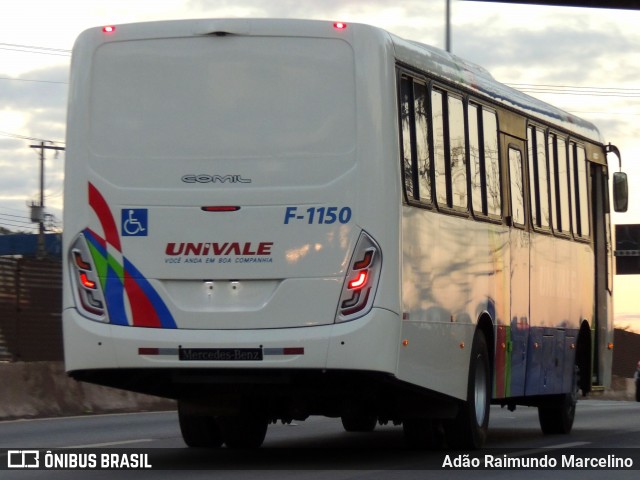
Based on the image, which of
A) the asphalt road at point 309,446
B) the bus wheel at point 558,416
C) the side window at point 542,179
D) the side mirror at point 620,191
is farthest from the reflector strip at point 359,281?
the side mirror at point 620,191

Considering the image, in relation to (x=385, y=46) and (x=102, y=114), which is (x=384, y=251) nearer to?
(x=385, y=46)

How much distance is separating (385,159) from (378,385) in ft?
5.68

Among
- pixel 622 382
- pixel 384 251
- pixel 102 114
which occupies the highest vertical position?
pixel 102 114

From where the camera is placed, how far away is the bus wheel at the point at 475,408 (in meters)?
13.7

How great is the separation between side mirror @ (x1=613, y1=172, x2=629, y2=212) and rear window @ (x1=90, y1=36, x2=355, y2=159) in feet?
27.7

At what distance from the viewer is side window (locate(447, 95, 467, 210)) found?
13.8 m

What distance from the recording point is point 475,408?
13977 millimetres

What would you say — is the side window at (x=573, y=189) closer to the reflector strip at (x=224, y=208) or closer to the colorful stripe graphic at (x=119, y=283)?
the reflector strip at (x=224, y=208)

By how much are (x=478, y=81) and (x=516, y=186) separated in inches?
57.2

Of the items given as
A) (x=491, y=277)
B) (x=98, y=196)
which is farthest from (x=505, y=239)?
(x=98, y=196)

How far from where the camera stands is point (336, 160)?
11.9 m

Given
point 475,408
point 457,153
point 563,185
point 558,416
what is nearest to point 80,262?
point 457,153

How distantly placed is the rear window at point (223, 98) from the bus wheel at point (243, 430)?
315 cm

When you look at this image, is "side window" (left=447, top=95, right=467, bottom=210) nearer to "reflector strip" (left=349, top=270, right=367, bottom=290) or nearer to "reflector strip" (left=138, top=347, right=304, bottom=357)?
"reflector strip" (left=349, top=270, right=367, bottom=290)
